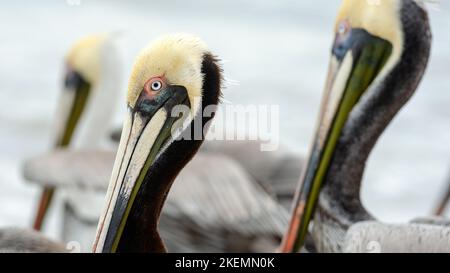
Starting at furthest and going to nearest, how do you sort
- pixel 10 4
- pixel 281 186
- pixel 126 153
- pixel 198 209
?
pixel 10 4 → pixel 281 186 → pixel 198 209 → pixel 126 153

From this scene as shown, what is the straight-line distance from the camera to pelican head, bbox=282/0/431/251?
6.97ft

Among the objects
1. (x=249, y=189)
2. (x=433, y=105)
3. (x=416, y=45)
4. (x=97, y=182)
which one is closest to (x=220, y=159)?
(x=249, y=189)

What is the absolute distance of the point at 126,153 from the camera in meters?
1.51

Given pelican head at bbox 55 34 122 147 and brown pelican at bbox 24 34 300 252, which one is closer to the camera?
brown pelican at bbox 24 34 300 252

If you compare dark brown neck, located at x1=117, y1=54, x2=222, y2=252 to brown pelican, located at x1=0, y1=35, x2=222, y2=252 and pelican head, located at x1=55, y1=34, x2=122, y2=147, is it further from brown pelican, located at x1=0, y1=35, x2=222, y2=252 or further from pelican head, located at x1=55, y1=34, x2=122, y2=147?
pelican head, located at x1=55, y1=34, x2=122, y2=147

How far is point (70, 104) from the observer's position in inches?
176

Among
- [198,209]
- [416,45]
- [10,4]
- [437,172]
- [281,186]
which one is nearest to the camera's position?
[416,45]

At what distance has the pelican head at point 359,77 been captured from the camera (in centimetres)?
212

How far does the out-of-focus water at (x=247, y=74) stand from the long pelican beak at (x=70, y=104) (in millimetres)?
403

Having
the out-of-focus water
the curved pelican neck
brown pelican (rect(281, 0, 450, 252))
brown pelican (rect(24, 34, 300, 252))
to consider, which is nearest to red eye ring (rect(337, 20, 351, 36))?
brown pelican (rect(281, 0, 450, 252))

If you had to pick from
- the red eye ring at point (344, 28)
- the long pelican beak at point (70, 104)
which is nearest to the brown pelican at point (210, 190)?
the long pelican beak at point (70, 104)

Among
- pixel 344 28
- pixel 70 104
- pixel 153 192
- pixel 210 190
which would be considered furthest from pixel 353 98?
pixel 70 104
